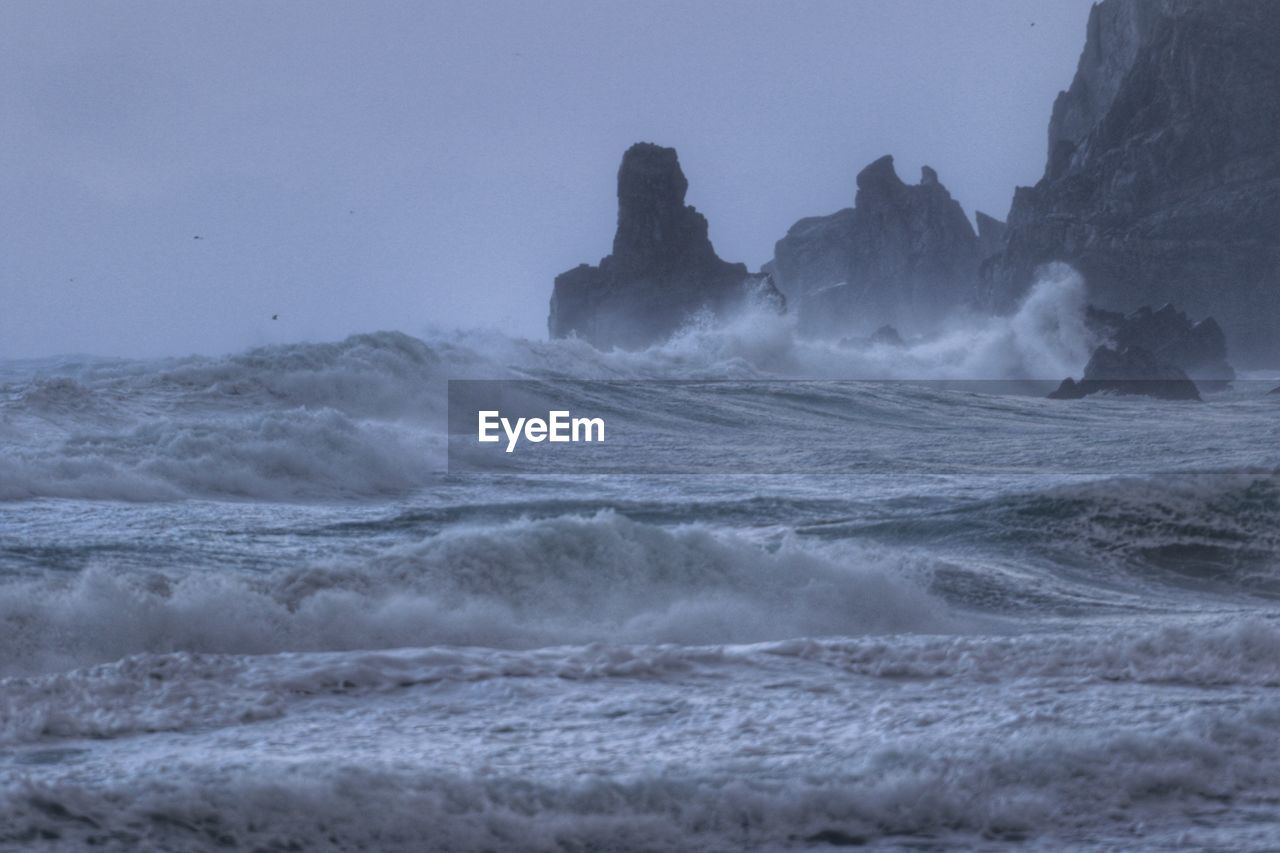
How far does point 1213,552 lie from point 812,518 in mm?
2937

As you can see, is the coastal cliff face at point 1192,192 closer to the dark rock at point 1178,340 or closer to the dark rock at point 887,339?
the dark rock at point 887,339

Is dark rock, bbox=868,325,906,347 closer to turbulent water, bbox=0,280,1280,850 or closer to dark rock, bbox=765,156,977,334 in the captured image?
dark rock, bbox=765,156,977,334

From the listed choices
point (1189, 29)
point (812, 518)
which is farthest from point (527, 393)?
point (1189, 29)

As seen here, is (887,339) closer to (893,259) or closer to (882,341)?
(882,341)

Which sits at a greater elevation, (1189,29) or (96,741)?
(1189,29)

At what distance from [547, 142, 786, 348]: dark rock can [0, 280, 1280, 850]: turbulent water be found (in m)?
48.8

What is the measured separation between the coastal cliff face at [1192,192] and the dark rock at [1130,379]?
118 feet

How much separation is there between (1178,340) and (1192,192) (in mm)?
31101

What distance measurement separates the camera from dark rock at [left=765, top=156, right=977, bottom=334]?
9581 centimetres

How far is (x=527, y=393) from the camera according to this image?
76.1 feet

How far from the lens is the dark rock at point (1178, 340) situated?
42.2 m

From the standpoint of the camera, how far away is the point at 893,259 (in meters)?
96.6

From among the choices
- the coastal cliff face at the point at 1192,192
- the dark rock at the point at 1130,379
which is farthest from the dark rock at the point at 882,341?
the dark rock at the point at 1130,379

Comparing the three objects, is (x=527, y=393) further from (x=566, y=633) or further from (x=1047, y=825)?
(x=1047, y=825)
